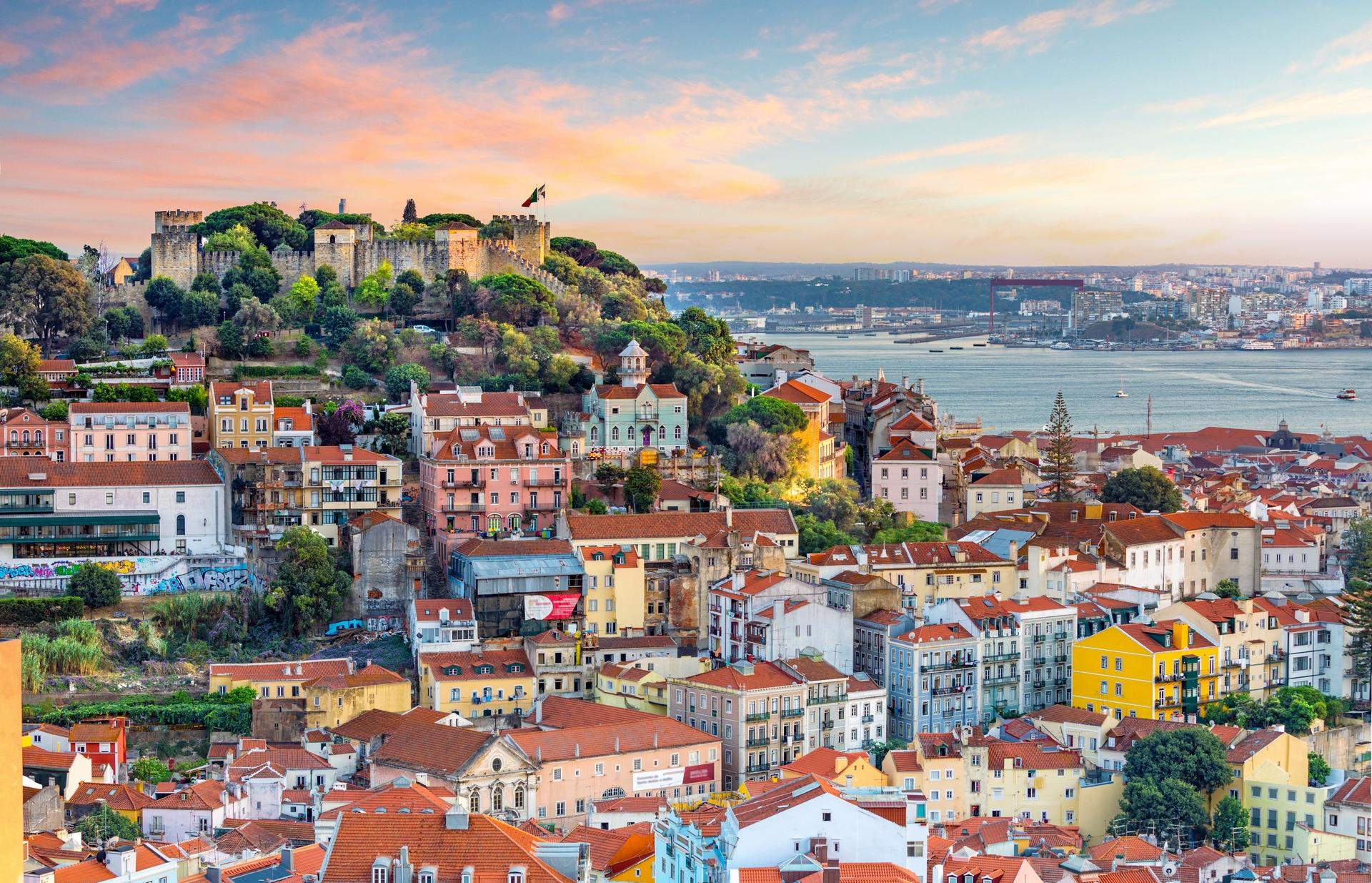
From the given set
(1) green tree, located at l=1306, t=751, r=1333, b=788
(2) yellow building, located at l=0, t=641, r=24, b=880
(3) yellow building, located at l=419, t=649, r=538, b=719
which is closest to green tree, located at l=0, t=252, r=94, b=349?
(3) yellow building, located at l=419, t=649, r=538, b=719

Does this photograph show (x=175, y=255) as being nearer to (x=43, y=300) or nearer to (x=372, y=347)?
(x=43, y=300)

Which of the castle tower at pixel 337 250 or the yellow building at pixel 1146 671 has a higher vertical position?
the castle tower at pixel 337 250

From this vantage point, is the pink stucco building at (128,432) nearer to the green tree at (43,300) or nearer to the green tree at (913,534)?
the green tree at (43,300)

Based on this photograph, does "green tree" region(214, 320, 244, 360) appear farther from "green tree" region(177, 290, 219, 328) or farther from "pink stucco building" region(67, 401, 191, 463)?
"pink stucco building" region(67, 401, 191, 463)

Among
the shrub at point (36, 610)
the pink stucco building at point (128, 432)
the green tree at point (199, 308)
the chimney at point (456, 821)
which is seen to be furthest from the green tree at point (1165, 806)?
the green tree at point (199, 308)

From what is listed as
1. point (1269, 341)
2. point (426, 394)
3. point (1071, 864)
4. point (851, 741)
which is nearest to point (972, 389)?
point (1269, 341)

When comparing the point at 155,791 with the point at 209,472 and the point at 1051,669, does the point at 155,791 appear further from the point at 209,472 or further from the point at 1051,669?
the point at 1051,669
